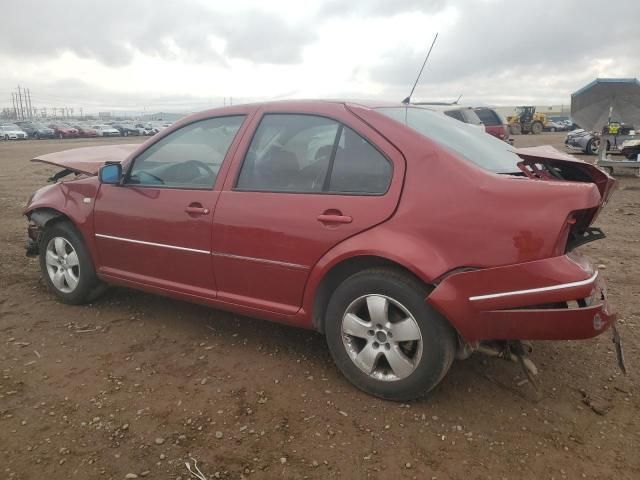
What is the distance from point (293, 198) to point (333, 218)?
31cm

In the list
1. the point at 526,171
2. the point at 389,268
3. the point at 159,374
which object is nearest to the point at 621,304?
the point at 526,171

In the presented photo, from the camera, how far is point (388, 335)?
2.80 m

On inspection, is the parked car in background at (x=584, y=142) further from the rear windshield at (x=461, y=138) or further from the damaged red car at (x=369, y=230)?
the damaged red car at (x=369, y=230)

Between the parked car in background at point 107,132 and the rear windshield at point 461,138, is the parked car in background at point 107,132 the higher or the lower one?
the lower one

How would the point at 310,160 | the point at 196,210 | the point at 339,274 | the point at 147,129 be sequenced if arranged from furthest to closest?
the point at 147,129 → the point at 196,210 → the point at 310,160 → the point at 339,274

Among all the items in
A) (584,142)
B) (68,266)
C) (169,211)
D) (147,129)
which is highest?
(169,211)

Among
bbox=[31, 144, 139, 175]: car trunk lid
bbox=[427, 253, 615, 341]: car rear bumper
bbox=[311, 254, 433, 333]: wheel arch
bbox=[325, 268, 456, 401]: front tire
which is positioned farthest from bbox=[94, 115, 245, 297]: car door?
bbox=[427, 253, 615, 341]: car rear bumper

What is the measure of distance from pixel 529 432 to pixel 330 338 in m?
1.11

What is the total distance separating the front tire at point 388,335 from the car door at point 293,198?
0.27 m

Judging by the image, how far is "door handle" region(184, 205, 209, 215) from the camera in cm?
336

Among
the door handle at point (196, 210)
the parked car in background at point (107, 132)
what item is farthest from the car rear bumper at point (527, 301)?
the parked car in background at point (107, 132)

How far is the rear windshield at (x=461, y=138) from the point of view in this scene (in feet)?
9.55

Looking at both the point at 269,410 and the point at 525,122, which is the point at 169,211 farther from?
the point at 525,122

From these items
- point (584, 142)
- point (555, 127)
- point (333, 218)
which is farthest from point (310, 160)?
point (555, 127)
